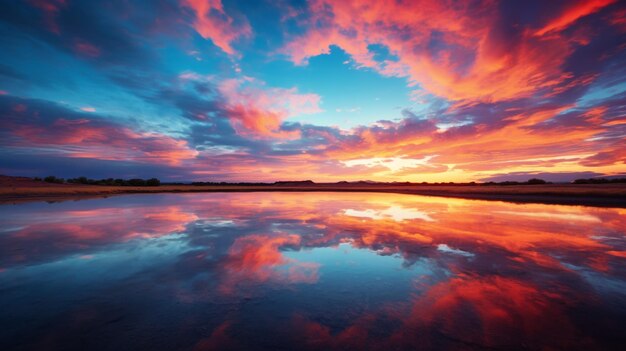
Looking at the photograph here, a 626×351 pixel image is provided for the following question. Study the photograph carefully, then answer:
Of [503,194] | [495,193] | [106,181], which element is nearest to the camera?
[503,194]

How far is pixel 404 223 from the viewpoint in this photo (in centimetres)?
1496

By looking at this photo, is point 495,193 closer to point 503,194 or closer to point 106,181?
point 503,194

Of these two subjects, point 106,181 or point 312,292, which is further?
point 106,181

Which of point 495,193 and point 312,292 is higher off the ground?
point 495,193

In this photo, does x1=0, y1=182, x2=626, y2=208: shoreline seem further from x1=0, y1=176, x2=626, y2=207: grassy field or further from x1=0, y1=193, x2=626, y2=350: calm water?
x1=0, y1=193, x2=626, y2=350: calm water

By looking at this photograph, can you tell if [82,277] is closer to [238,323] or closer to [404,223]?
[238,323]

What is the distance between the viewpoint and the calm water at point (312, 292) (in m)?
3.93

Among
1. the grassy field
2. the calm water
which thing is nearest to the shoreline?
the grassy field

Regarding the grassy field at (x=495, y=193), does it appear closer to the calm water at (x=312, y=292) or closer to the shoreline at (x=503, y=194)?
the shoreline at (x=503, y=194)

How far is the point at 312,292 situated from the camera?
18.6 ft

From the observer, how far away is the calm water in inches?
155

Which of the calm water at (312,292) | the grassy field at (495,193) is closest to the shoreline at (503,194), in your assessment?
the grassy field at (495,193)

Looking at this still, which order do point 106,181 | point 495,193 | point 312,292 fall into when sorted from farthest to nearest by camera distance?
point 106,181 < point 495,193 < point 312,292

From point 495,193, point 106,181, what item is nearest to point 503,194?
point 495,193
